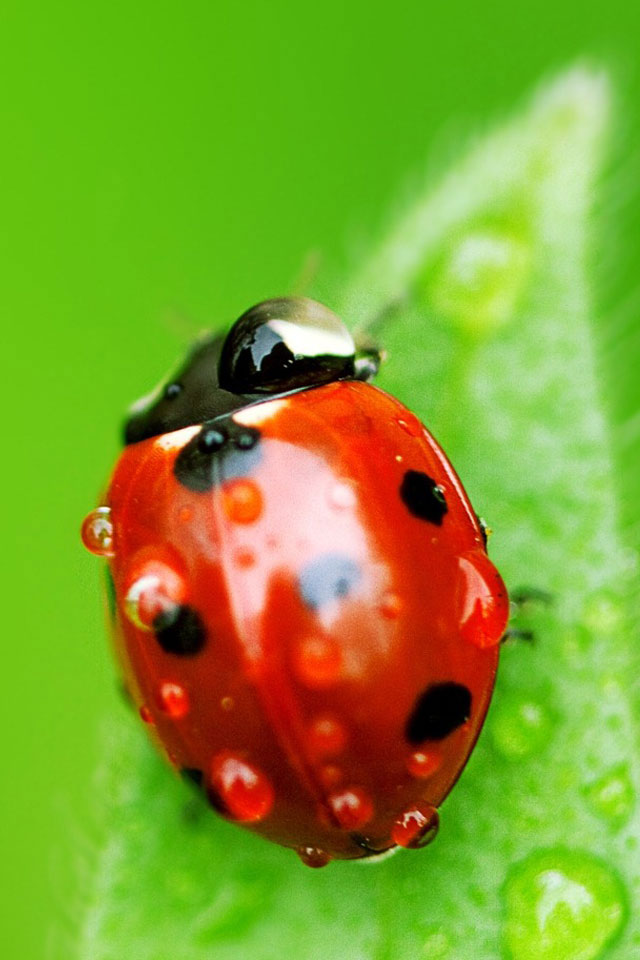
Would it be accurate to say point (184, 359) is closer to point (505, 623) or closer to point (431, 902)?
point (505, 623)

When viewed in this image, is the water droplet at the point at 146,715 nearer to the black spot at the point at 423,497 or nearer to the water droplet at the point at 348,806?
the water droplet at the point at 348,806

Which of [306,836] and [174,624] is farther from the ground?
[174,624]

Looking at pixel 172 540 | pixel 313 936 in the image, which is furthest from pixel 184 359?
pixel 313 936

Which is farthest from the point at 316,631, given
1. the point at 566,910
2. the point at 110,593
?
the point at 566,910

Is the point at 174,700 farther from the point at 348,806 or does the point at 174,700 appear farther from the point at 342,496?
the point at 342,496

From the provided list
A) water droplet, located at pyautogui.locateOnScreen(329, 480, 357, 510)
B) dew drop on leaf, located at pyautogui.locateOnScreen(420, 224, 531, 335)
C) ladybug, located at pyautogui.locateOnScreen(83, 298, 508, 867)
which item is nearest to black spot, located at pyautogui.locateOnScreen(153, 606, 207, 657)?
ladybug, located at pyautogui.locateOnScreen(83, 298, 508, 867)

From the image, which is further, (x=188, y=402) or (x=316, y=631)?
(x=188, y=402)
